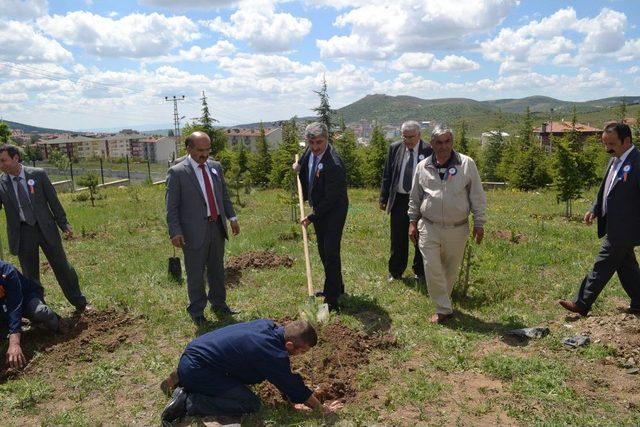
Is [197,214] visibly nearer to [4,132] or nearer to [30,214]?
[30,214]

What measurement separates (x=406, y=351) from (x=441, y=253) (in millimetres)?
1223

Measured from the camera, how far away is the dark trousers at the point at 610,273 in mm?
5242

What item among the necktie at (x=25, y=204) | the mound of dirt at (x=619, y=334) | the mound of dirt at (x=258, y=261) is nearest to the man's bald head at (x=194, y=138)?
the necktie at (x=25, y=204)

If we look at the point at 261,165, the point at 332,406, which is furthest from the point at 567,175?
the point at 261,165

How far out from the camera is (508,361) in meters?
4.48

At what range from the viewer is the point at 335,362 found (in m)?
4.53

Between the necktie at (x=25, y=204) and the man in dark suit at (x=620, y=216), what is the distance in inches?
250

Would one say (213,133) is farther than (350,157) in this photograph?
No

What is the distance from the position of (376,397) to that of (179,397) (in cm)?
161

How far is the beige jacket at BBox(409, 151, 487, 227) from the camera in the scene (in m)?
5.18

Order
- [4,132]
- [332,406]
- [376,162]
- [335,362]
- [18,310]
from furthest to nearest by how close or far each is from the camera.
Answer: [376,162] → [4,132] → [18,310] → [335,362] → [332,406]

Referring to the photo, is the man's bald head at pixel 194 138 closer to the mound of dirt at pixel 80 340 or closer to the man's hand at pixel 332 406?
the mound of dirt at pixel 80 340

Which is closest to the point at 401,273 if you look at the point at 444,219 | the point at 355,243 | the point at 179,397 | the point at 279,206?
the point at 444,219

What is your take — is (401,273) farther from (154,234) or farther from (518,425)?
(154,234)
